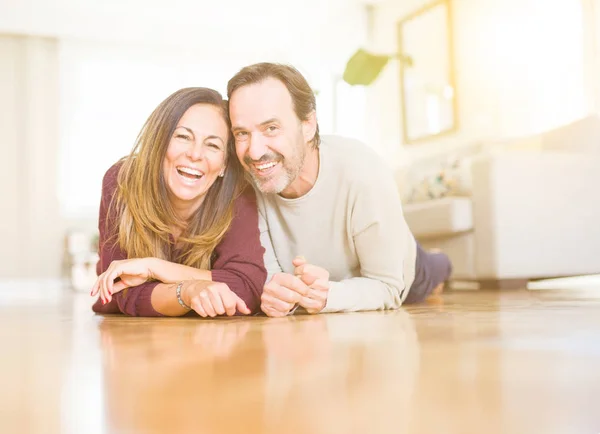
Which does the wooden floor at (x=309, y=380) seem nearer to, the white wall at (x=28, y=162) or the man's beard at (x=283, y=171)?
the man's beard at (x=283, y=171)

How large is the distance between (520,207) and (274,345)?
105 inches

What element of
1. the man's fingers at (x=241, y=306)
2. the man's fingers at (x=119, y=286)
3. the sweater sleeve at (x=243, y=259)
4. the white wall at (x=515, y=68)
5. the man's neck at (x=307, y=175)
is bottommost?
the man's fingers at (x=241, y=306)

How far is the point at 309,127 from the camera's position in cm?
168

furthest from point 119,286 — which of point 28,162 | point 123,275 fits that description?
point 28,162

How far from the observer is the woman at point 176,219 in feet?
5.14

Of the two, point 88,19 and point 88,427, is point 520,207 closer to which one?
point 88,427

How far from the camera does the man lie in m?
1.56

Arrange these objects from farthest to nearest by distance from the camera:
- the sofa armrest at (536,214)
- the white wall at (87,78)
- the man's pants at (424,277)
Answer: the white wall at (87,78) < the sofa armrest at (536,214) < the man's pants at (424,277)

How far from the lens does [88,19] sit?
646 cm

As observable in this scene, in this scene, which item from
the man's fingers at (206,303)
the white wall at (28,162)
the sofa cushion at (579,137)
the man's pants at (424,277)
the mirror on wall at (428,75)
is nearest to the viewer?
the man's fingers at (206,303)

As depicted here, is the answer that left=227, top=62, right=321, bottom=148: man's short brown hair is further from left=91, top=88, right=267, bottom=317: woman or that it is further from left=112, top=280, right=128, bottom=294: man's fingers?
left=112, top=280, right=128, bottom=294: man's fingers

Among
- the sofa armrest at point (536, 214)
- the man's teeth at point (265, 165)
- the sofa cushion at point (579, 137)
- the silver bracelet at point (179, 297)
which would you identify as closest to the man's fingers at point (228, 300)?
the silver bracelet at point (179, 297)

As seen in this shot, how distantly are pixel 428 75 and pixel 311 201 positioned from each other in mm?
4330

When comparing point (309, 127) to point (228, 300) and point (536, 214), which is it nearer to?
point (228, 300)
